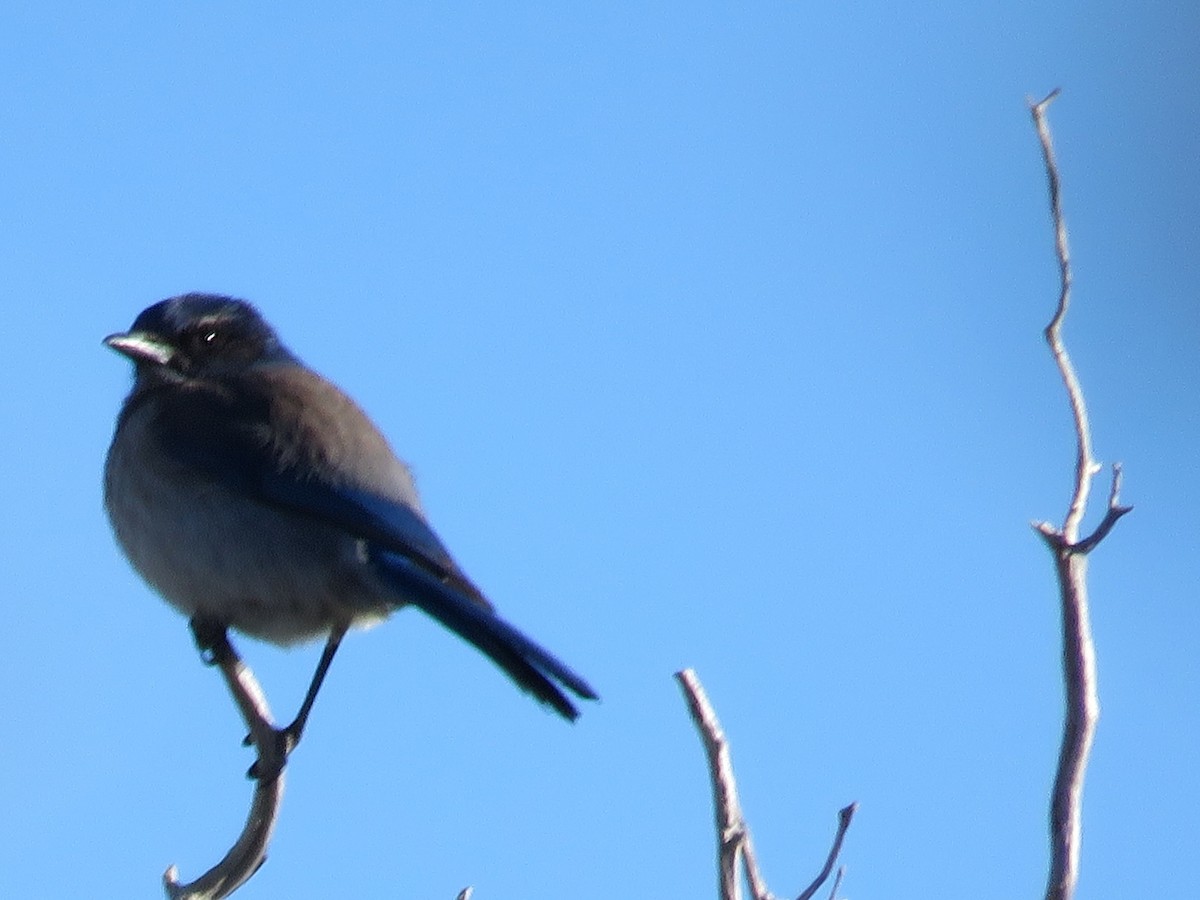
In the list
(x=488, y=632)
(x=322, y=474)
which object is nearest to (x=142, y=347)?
(x=322, y=474)

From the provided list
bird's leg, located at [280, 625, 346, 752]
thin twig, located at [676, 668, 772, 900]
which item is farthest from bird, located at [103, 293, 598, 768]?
thin twig, located at [676, 668, 772, 900]

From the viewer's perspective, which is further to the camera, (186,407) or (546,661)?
(186,407)

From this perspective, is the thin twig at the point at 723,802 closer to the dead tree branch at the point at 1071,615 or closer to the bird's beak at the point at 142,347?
the dead tree branch at the point at 1071,615

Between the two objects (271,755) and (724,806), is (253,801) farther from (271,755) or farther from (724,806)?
(724,806)

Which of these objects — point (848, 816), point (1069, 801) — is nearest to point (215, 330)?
point (848, 816)

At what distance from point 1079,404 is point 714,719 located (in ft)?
3.02

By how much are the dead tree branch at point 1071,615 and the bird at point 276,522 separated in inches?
70.0

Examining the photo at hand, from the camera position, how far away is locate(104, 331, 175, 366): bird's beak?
606cm

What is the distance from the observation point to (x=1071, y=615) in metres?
3.26

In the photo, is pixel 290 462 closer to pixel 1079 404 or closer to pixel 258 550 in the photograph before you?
pixel 258 550

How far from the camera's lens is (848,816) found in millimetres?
3422

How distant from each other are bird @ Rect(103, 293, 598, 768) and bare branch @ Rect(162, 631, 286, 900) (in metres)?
0.35

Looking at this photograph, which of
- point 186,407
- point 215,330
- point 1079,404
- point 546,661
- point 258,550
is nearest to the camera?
point 1079,404

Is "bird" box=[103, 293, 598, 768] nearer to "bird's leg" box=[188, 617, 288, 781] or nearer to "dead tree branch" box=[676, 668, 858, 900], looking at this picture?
"bird's leg" box=[188, 617, 288, 781]
